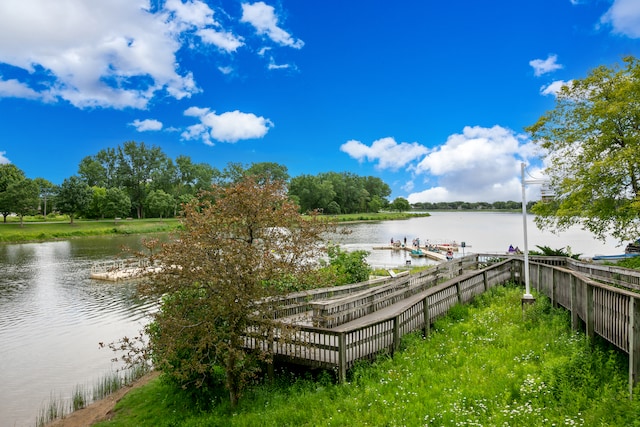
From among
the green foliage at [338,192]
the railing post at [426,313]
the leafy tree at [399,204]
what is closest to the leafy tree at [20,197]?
the green foliage at [338,192]

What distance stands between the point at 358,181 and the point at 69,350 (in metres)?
146

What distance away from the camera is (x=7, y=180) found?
67.9m

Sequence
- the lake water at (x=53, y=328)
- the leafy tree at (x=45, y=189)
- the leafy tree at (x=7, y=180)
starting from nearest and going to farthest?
the lake water at (x=53, y=328)
the leafy tree at (x=7, y=180)
the leafy tree at (x=45, y=189)

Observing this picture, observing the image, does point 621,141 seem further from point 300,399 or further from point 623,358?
point 300,399

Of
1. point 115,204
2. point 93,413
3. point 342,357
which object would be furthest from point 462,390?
point 115,204

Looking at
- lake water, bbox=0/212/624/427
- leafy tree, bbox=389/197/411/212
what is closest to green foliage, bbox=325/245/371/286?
lake water, bbox=0/212/624/427

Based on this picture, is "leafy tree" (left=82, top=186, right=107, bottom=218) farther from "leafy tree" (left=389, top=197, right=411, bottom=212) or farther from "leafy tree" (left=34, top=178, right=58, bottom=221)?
"leafy tree" (left=389, top=197, right=411, bottom=212)

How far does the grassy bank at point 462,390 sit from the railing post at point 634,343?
0.87 ft

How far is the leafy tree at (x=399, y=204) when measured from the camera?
169875 millimetres

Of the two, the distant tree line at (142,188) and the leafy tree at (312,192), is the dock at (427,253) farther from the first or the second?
the leafy tree at (312,192)

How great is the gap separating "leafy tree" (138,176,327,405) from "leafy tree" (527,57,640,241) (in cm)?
1401

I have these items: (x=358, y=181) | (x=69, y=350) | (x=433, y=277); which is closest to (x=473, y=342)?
(x=433, y=277)

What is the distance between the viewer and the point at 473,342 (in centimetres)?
853

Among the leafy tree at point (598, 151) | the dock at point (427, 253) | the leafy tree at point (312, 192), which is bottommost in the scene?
the dock at point (427, 253)
